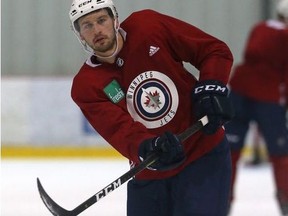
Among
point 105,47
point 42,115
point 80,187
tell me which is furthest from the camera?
point 42,115

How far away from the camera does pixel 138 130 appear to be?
2.15m

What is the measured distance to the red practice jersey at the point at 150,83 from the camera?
2.20 metres

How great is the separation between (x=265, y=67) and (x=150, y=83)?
5.24 ft

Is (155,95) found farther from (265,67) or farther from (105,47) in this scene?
(265,67)

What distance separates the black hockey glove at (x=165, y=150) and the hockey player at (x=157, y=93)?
0.09ft

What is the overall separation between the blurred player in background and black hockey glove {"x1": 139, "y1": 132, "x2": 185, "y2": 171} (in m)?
1.44

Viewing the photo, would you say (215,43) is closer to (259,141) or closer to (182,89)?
(182,89)

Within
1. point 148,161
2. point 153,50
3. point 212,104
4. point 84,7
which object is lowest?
point 148,161

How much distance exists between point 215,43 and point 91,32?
35 cm

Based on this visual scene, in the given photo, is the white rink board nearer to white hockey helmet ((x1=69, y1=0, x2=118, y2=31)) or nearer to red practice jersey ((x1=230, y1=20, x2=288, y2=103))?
red practice jersey ((x1=230, y1=20, x2=288, y2=103))

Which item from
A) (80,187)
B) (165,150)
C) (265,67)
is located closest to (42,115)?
(80,187)

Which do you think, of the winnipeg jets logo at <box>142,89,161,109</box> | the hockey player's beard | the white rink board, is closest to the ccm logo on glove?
the winnipeg jets logo at <box>142,89,161,109</box>

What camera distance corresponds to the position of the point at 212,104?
2.16 m

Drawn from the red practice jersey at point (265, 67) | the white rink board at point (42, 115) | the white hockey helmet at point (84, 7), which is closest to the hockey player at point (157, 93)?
the white hockey helmet at point (84, 7)
